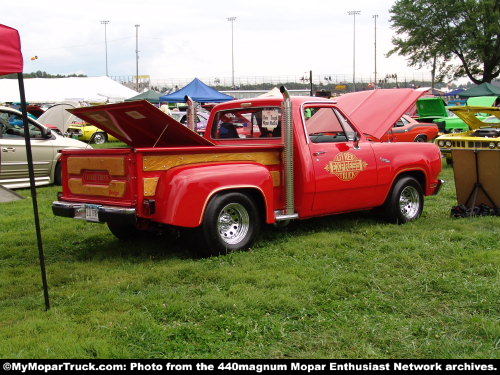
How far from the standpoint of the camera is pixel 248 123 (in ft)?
23.9

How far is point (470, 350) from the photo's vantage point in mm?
3541

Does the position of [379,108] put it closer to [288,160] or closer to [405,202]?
[405,202]

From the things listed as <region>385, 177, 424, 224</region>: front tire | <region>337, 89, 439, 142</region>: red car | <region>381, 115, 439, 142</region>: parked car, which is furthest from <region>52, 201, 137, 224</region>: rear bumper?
<region>381, 115, 439, 142</region>: parked car

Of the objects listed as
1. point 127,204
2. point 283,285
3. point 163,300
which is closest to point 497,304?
point 283,285

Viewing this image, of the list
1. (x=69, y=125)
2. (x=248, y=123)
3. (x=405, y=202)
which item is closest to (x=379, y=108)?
(x=405, y=202)

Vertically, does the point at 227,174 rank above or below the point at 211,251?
above

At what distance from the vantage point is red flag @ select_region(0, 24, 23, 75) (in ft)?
13.3

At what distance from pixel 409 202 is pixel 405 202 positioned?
0.10 meters

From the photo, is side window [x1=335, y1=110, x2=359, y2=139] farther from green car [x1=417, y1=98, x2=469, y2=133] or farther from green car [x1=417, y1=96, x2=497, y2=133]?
green car [x1=417, y1=98, x2=469, y2=133]

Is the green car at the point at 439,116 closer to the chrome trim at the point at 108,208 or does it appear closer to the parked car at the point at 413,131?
the parked car at the point at 413,131

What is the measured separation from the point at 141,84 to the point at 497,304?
7503cm

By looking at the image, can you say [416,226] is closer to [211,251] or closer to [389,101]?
[389,101]

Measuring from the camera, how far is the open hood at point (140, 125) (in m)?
5.58
